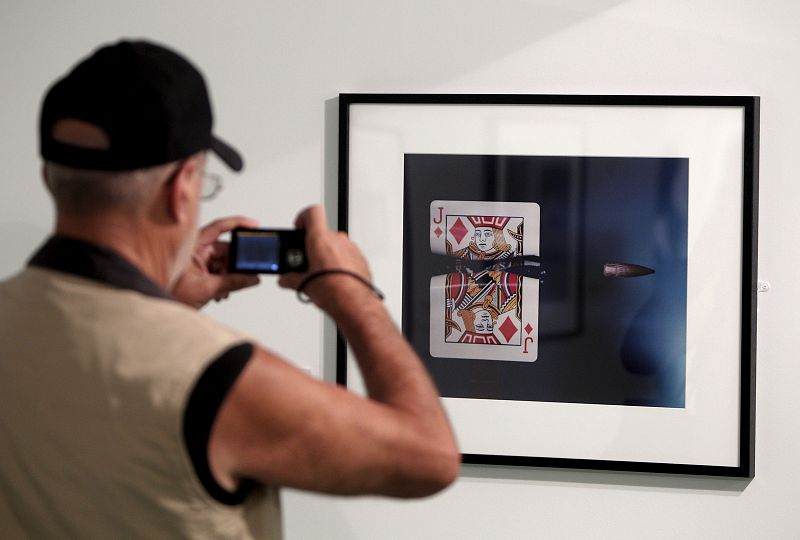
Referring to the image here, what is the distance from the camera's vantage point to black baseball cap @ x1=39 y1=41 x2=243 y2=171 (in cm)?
71

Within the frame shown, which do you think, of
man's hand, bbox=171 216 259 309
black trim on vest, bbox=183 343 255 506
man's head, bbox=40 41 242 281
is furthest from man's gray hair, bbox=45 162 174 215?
man's hand, bbox=171 216 259 309

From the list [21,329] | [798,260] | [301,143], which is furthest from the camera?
[301,143]

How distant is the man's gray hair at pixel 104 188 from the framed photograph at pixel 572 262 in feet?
3.00

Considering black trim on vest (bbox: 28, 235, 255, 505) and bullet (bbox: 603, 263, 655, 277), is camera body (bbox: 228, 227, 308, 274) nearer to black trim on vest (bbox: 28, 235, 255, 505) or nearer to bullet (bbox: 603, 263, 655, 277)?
black trim on vest (bbox: 28, 235, 255, 505)

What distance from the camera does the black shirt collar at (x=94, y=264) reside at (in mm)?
716

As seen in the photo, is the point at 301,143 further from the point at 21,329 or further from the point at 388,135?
the point at 21,329

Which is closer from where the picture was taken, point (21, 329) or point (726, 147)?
point (21, 329)

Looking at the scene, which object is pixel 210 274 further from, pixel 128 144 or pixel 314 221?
pixel 128 144

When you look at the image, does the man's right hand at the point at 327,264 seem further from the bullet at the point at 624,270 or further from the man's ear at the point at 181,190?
the bullet at the point at 624,270

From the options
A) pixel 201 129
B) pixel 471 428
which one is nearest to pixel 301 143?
pixel 471 428

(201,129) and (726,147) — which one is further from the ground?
(726,147)

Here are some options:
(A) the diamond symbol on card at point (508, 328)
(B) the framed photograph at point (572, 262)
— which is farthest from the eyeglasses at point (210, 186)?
(A) the diamond symbol on card at point (508, 328)

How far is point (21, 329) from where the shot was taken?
2.36 feet

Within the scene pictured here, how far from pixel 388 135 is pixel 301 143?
19cm
